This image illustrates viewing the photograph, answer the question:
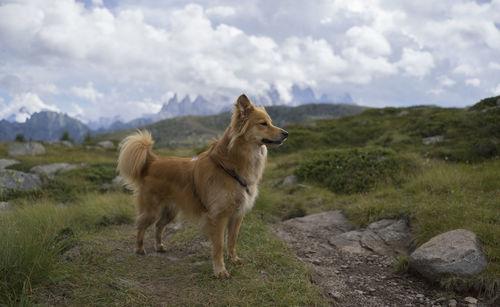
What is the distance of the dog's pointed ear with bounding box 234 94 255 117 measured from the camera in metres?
4.20

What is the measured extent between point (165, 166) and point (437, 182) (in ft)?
19.9

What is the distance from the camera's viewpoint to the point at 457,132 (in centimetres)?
1063

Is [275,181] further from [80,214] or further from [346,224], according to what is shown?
[80,214]

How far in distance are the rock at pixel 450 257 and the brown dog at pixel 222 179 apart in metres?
2.58

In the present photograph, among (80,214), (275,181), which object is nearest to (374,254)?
(275,181)

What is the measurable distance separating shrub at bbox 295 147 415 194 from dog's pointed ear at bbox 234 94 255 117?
509 centimetres

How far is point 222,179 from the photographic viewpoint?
4.22 m

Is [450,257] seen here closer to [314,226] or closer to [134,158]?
[314,226]

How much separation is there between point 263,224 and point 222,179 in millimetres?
2444

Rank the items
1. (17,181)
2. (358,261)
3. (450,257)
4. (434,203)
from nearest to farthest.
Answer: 1. (450,257)
2. (358,261)
3. (434,203)
4. (17,181)

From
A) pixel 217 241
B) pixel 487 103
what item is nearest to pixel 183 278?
pixel 217 241

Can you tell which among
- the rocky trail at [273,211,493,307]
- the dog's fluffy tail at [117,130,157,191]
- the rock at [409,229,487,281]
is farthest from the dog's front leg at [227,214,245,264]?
the rock at [409,229,487,281]

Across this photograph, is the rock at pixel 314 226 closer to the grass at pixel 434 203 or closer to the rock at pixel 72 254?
the grass at pixel 434 203

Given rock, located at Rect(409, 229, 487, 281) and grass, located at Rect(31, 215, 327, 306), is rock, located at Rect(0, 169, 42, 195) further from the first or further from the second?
rock, located at Rect(409, 229, 487, 281)
